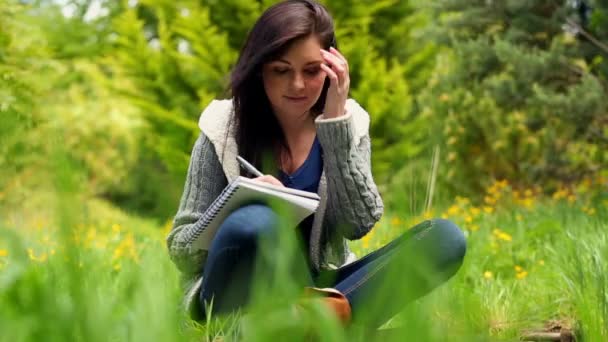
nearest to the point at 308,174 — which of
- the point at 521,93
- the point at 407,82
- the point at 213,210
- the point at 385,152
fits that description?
the point at 213,210

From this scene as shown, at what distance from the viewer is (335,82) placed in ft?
6.98

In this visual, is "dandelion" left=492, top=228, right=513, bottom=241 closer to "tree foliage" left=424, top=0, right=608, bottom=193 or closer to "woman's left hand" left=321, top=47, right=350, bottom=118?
"woman's left hand" left=321, top=47, right=350, bottom=118

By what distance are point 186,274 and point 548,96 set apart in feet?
12.2

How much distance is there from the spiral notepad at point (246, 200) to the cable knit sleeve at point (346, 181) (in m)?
0.21

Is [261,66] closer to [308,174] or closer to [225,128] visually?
[225,128]

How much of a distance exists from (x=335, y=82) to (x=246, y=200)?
0.42 meters

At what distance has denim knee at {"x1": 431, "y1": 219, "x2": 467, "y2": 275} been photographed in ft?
6.78

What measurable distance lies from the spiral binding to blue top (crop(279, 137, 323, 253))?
33cm

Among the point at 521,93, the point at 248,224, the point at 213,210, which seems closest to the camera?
the point at 248,224

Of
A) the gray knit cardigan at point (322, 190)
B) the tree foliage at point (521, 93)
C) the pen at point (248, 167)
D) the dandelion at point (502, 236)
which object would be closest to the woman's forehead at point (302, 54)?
the gray knit cardigan at point (322, 190)

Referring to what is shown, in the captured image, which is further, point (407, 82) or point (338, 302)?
point (407, 82)

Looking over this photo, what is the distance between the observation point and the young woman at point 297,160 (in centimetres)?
204

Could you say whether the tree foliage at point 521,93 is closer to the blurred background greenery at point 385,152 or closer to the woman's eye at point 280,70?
the blurred background greenery at point 385,152

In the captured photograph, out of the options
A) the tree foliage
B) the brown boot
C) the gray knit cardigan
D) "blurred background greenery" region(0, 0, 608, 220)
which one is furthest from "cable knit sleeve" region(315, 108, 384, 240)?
the tree foliage
